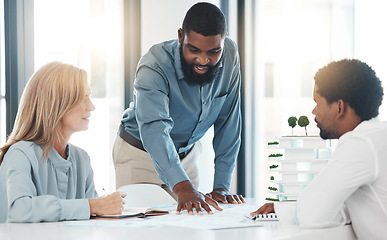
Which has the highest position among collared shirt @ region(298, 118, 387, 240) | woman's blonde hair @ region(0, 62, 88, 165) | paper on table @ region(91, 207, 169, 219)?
woman's blonde hair @ region(0, 62, 88, 165)

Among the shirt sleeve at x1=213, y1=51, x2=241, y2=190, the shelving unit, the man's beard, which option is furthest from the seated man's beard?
the man's beard

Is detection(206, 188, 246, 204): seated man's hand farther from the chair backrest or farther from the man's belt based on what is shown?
the man's belt

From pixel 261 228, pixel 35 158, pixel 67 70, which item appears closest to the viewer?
pixel 261 228

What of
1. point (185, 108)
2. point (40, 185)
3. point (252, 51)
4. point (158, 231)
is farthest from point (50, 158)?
point (252, 51)

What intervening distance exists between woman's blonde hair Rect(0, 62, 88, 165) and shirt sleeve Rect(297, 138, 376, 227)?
0.88 m

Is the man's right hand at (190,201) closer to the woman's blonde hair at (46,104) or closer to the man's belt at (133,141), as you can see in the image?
the woman's blonde hair at (46,104)

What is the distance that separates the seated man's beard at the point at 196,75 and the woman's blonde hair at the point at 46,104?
0.60 metres

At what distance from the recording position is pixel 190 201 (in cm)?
175

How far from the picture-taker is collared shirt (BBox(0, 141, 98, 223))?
1.54 meters

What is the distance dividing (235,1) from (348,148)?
9.63ft

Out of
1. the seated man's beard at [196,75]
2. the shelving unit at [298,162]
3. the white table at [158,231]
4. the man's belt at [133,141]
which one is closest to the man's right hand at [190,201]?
the white table at [158,231]

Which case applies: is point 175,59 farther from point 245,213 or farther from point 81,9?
point 81,9

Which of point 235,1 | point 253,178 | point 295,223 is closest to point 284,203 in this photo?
point 295,223

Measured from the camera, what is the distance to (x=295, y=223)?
4.80 ft
